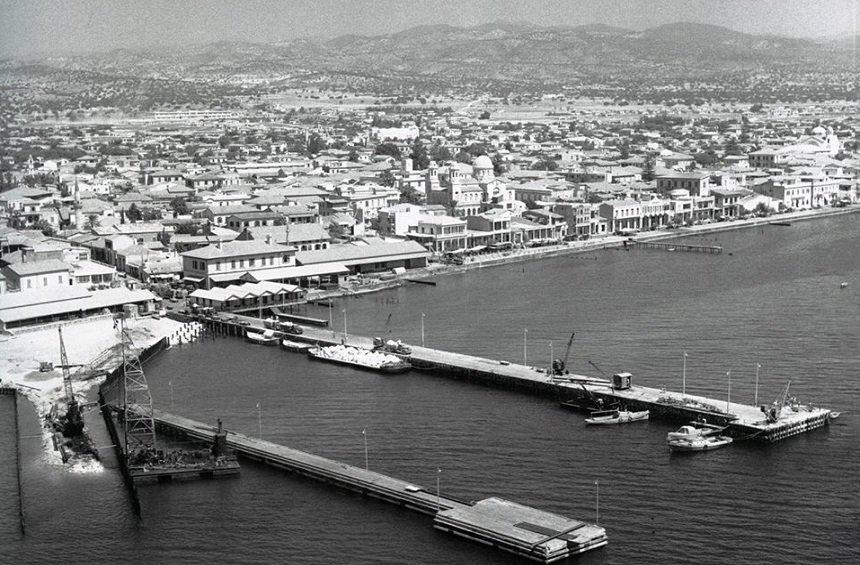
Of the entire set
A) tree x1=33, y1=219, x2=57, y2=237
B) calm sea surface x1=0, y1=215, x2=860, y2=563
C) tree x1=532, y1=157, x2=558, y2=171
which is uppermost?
tree x1=532, y1=157, x2=558, y2=171

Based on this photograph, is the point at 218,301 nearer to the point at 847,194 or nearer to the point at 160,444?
the point at 160,444

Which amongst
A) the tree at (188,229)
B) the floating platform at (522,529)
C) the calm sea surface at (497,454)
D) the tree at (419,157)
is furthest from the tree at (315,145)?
the floating platform at (522,529)

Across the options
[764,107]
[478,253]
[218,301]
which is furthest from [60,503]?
[764,107]

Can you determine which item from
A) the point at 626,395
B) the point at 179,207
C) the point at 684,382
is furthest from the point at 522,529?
the point at 179,207

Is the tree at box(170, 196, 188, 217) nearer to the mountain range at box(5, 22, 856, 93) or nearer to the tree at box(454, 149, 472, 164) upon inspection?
the tree at box(454, 149, 472, 164)

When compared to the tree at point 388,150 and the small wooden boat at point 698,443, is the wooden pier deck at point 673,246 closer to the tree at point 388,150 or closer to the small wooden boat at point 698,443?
the small wooden boat at point 698,443

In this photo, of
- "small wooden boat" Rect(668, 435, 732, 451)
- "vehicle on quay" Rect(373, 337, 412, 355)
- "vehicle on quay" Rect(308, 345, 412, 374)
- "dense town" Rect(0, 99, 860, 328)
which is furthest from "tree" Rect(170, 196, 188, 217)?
"small wooden boat" Rect(668, 435, 732, 451)

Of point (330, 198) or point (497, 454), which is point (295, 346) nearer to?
point (497, 454)
